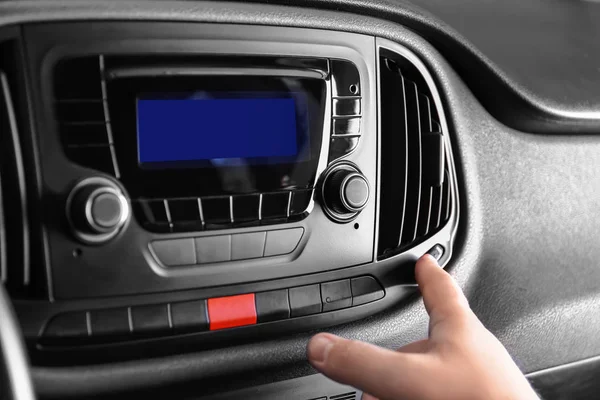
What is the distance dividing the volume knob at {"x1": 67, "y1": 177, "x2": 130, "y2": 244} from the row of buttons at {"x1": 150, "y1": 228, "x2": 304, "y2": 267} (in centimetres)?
6

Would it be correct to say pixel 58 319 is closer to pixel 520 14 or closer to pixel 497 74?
pixel 497 74

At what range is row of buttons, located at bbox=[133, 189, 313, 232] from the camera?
2.05 ft

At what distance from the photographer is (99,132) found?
60 cm

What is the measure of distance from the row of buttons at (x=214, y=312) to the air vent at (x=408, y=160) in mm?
82

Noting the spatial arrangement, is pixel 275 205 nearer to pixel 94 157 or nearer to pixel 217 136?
pixel 217 136

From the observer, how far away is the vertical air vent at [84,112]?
0.59 meters

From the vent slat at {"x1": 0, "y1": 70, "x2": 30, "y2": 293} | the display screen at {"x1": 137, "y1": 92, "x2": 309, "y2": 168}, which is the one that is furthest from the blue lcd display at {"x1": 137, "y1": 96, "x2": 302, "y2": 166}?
the vent slat at {"x1": 0, "y1": 70, "x2": 30, "y2": 293}

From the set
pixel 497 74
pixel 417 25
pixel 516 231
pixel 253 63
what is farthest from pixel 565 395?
pixel 253 63

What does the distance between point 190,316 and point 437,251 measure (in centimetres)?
35

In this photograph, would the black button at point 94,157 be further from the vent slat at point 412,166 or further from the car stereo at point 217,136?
the vent slat at point 412,166

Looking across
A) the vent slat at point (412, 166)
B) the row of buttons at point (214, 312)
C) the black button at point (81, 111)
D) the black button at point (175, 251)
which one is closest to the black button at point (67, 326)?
the row of buttons at point (214, 312)

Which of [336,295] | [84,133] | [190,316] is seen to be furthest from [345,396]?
[84,133]

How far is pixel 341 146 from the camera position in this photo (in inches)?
28.1

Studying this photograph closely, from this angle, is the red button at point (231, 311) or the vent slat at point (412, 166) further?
the vent slat at point (412, 166)
